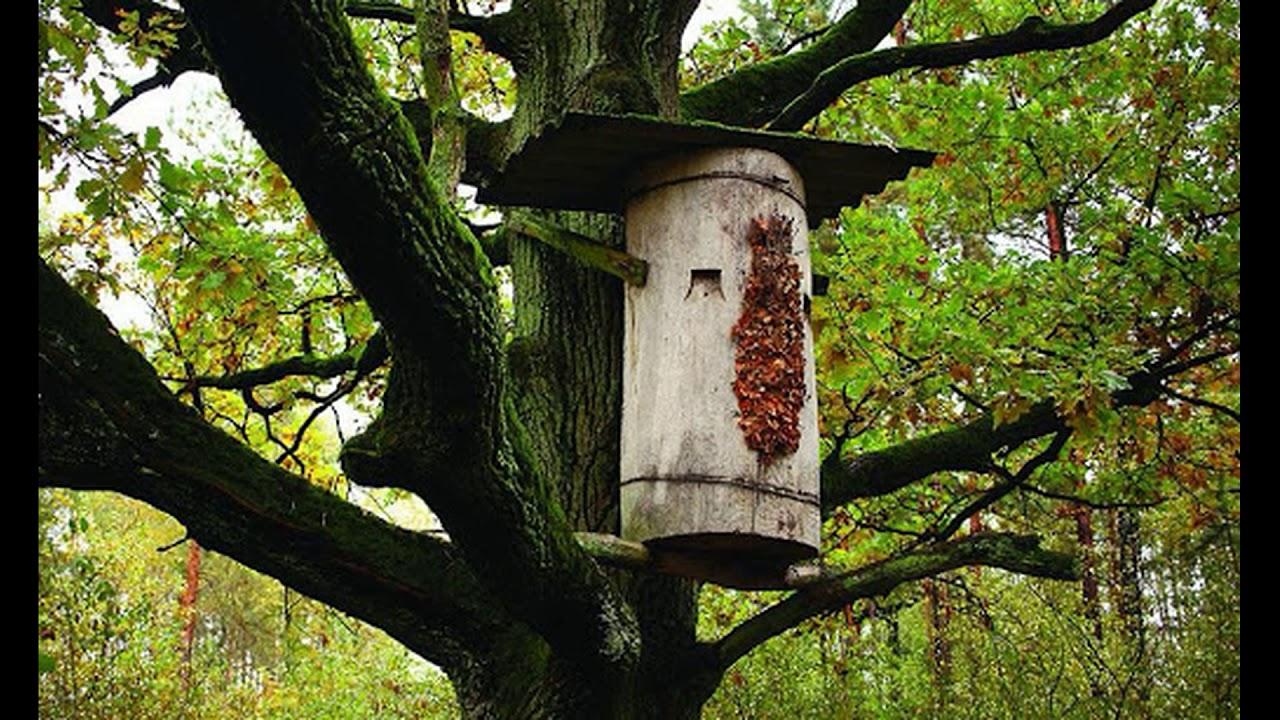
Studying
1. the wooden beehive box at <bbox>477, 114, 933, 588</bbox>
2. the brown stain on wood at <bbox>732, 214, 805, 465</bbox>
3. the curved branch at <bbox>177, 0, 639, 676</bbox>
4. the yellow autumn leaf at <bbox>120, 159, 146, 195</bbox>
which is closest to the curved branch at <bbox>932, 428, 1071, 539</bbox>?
the wooden beehive box at <bbox>477, 114, 933, 588</bbox>

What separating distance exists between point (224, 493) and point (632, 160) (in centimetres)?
174

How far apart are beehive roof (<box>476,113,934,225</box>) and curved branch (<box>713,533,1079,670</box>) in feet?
4.30

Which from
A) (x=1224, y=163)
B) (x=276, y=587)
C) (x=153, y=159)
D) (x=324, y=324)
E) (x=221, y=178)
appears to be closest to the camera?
(x=153, y=159)

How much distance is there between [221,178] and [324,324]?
9.10 ft

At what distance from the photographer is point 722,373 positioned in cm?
371

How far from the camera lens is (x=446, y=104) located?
8.80ft

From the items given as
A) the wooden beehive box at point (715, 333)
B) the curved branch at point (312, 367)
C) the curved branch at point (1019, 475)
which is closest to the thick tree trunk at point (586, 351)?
the wooden beehive box at point (715, 333)

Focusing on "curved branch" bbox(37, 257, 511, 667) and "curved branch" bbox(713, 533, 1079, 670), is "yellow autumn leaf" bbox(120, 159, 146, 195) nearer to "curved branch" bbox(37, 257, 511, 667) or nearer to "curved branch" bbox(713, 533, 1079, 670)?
"curved branch" bbox(37, 257, 511, 667)

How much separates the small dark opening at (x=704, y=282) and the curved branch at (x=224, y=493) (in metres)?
1.14

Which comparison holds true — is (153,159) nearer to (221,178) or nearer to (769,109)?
(221,178)

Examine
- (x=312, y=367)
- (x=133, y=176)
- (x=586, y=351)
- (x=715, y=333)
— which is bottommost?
(x=715, y=333)

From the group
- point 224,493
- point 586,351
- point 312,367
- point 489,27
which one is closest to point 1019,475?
point 586,351

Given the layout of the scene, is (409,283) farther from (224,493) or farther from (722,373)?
(722,373)
